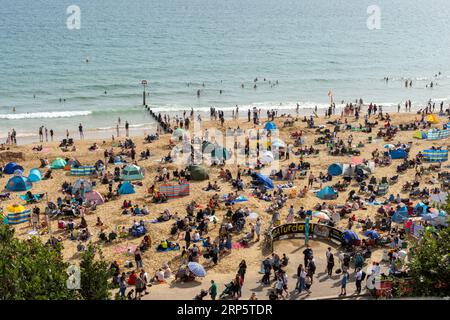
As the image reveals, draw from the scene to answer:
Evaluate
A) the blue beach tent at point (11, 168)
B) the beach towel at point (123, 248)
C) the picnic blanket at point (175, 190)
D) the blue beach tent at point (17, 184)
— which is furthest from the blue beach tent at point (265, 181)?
the blue beach tent at point (11, 168)

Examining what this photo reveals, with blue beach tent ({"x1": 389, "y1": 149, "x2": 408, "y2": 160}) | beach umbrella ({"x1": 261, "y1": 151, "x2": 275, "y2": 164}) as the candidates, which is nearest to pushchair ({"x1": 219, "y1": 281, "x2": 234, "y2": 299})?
beach umbrella ({"x1": 261, "y1": 151, "x2": 275, "y2": 164})

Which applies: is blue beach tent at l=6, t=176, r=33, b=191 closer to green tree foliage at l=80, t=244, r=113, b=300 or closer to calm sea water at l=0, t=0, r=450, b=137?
calm sea water at l=0, t=0, r=450, b=137

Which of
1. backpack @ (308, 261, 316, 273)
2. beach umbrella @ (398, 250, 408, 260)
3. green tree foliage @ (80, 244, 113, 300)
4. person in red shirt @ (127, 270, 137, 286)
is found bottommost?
person in red shirt @ (127, 270, 137, 286)

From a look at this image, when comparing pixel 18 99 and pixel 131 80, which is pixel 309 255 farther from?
pixel 131 80

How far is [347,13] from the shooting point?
164750mm

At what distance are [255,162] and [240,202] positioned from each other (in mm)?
7501

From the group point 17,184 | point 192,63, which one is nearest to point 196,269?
point 17,184

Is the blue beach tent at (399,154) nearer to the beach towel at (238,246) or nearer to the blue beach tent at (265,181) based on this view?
the blue beach tent at (265,181)

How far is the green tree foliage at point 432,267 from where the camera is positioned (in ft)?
42.0

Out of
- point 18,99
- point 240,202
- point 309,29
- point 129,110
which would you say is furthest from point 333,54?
point 240,202

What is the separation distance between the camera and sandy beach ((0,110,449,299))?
847 inches

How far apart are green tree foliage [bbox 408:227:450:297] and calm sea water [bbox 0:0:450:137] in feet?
124

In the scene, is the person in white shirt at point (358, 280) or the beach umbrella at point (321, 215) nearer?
the person in white shirt at point (358, 280)

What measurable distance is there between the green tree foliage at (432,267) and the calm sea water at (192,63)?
37.9 m
